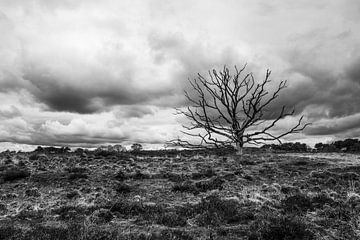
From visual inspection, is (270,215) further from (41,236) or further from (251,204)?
(41,236)

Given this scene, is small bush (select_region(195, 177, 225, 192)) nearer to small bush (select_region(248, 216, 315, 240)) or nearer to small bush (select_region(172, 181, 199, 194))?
small bush (select_region(172, 181, 199, 194))

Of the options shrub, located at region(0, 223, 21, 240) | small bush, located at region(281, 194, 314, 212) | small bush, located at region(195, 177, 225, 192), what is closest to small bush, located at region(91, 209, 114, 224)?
shrub, located at region(0, 223, 21, 240)

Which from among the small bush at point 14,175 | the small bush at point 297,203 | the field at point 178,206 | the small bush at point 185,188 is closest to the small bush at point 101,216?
the field at point 178,206

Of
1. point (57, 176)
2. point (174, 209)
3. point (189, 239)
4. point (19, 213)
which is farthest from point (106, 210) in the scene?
point (57, 176)

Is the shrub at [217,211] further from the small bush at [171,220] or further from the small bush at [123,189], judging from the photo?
the small bush at [123,189]

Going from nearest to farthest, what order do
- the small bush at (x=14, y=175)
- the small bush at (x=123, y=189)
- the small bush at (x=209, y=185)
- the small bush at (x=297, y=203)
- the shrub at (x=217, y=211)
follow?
the shrub at (x=217, y=211) < the small bush at (x=297, y=203) < the small bush at (x=123, y=189) < the small bush at (x=209, y=185) < the small bush at (x=14, y=175)

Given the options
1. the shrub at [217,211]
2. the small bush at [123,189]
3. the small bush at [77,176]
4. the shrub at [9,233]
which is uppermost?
the small bush at [77,176]

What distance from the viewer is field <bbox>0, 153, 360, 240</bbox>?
7.43 metres

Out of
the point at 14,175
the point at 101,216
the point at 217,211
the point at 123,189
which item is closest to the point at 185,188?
the point at 123,189

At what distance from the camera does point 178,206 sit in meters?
10.6

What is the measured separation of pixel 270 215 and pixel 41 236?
20.5 feet

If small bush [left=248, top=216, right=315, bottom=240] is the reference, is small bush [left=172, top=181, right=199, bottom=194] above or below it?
above

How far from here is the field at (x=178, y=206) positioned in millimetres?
7426

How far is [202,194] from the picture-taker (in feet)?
41.0
